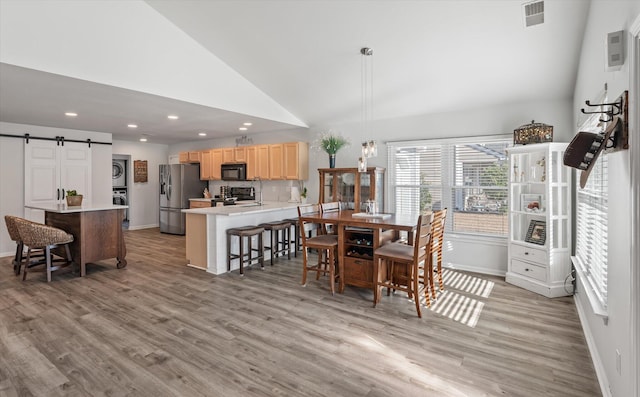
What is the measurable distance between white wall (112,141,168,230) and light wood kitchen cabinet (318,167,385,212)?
5.69 m

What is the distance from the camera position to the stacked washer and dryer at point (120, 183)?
942 cm

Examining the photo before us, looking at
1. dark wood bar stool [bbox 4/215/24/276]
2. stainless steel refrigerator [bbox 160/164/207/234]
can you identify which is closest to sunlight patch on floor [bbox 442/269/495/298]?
dark wood bar stool [bbox 4/215/24/276]

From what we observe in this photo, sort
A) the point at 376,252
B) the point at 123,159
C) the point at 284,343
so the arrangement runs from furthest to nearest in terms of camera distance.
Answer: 1. the point at 123,159
2. the point at 376,252
3. the point at 284,343

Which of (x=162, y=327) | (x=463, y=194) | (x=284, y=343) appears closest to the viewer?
(x=284, y=343)

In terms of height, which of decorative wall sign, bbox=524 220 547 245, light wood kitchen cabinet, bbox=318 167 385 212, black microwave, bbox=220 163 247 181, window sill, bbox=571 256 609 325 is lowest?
window sill, bbox=571 256 609 325

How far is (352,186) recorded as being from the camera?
5.81 meters

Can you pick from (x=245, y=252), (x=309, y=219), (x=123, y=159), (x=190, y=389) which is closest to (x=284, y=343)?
(x=190, y=389)

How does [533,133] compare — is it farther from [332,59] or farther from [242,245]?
[242,245]

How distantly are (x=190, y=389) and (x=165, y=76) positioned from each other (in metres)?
3.53

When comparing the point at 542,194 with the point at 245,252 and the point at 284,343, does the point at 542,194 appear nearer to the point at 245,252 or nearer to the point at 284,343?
the point at 284,343

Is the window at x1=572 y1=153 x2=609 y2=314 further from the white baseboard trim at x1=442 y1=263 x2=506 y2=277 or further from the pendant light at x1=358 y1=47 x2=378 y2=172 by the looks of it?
the pendant light at x1=358 y1=47 x2=378 y2=172

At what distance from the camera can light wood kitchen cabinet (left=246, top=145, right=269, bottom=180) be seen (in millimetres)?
6996

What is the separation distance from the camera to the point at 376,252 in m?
3.58

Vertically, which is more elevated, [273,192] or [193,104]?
[193,104]
